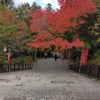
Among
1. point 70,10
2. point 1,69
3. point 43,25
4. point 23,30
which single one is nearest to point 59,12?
point 70,10

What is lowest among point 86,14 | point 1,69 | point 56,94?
point 1,69

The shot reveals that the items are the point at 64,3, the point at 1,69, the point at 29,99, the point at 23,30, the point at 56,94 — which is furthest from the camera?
the point at 23,30

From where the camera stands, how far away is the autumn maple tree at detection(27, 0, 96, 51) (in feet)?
54.1

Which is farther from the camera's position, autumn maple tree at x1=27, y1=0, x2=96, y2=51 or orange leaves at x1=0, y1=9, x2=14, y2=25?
orange leaves at x1=0, y1=9, x2=14, y2=25

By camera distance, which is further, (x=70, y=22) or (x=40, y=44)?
(x=40, y=44)

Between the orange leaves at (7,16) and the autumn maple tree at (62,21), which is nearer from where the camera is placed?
the autumn maple tree at (62,21)

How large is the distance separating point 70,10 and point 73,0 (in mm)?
1165

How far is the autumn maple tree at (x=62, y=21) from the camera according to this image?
54.1ft

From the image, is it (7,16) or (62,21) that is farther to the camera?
(7,16)

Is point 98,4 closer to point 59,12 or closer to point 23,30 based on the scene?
point 59,12

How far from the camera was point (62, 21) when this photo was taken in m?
16.6

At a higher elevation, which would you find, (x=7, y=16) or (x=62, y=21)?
(x=7, y=16)

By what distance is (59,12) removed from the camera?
1689cm

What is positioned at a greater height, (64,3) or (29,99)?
(64,3)
